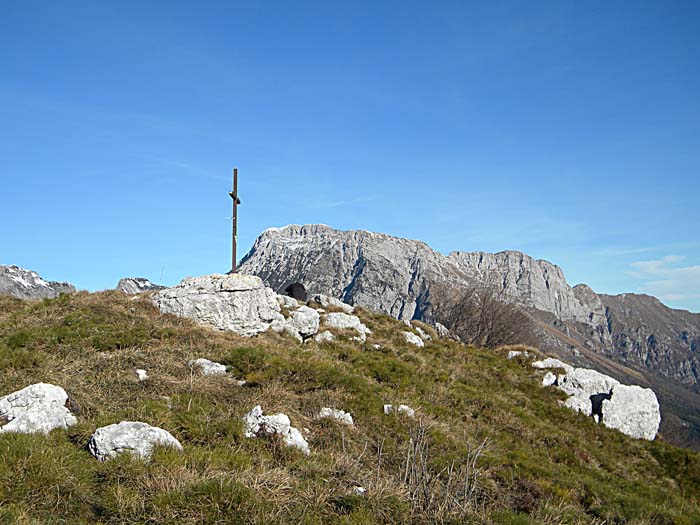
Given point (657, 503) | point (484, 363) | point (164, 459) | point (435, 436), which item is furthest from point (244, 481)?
point (484, 363)

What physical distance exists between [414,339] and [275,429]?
51.5 feet

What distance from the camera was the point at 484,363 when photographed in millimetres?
23141

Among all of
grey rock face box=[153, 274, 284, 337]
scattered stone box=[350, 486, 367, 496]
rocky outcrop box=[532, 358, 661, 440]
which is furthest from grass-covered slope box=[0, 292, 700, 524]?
rocky outcrop box=[532, 358, 661, 440]

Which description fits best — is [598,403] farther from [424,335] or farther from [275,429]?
[275,429]

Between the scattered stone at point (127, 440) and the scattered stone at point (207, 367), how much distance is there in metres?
4.48

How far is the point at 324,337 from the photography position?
19.9 metres

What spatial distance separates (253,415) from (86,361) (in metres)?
5.20

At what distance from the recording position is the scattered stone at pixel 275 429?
30.1 ft

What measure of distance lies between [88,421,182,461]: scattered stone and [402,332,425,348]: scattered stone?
674 inches

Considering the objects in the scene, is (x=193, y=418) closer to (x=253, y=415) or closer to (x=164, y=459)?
(x=253, y=415)

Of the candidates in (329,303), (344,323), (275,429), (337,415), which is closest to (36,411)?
(275,429)

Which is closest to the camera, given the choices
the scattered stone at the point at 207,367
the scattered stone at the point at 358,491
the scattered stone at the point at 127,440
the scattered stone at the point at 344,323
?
the scattered stone at the point at 358,491

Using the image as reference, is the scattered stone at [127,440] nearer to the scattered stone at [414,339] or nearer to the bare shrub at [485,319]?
the scattered stone at [414,339]

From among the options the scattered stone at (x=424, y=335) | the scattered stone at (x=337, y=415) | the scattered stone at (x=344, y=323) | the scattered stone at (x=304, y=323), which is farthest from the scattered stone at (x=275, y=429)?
the scattered stone at (x=424, y=335)
